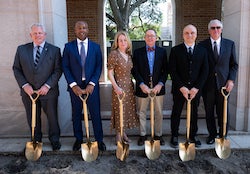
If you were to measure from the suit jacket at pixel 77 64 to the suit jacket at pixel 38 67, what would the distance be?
18 cm

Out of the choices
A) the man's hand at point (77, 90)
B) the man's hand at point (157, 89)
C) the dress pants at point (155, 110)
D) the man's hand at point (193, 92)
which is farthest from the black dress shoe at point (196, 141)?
the man's hand at point (77, 90)

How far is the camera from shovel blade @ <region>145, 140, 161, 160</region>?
3643mm

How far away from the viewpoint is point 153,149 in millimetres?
3668

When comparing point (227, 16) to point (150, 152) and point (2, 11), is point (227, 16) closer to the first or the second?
point (150, 152)

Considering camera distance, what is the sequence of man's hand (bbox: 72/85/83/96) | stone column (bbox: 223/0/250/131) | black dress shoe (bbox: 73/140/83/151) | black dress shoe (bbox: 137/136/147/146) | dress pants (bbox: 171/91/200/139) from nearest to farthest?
man's hand (bbox: 72/85/83/96), dress pants (bbox: 171/91/200/139), black dress shoe (bbox: 73/140/83/151), black dress shoe (bbox: 137/136/147/146), stone column (bbox: 223/0/250/131)

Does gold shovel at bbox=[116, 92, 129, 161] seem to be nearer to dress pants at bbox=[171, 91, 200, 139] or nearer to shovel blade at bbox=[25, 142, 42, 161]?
dress pants at bbox=[171, 91, 200, 139]

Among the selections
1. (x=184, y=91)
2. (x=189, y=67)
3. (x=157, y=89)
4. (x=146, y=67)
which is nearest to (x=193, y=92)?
(x=184, y=91)

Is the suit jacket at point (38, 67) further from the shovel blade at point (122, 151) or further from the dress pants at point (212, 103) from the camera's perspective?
the dress pants at point (212, 103)

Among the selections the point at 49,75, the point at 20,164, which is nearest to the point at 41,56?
the point at 49,75

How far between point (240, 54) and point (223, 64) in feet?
2.35

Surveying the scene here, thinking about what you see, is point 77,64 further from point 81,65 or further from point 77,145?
point 77,145

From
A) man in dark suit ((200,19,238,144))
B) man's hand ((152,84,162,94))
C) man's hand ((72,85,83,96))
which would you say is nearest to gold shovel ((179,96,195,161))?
man's hand ((152,84,162,94))

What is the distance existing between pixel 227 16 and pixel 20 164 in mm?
4040

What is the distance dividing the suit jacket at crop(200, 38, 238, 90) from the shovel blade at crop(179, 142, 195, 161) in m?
0.92
